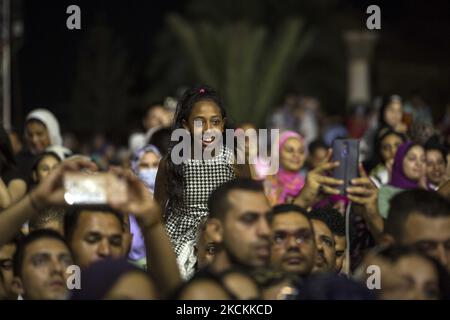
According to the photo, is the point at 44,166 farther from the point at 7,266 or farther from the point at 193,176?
the point at 7,266

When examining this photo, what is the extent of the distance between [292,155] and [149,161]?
48.0 inches

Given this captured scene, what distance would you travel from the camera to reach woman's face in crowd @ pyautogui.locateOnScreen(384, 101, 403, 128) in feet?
42.4

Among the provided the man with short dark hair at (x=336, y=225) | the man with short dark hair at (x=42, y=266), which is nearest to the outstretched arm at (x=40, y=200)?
the man with short dark hair at (x=42, y=266)

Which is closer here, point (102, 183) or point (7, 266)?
point (102, 183)

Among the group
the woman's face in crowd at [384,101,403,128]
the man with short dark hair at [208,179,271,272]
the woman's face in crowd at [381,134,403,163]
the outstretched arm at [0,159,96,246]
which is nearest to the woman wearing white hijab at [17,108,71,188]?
the woman's face in crowd at [381,134,403,163]

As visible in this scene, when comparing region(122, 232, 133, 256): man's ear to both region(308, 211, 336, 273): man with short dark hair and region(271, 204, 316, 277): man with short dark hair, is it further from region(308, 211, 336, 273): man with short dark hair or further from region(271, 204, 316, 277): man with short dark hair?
region(308, 211, 336, 273): man with short dark hair

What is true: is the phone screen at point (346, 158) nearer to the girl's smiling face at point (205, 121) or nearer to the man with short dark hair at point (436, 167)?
the girl's smiling face at point (205, 121)

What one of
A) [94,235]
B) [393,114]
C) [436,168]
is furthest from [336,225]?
[393,114]

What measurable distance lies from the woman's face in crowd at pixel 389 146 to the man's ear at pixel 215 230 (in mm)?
5087

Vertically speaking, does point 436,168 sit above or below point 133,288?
above

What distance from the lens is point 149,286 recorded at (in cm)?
527

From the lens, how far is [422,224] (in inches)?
252
